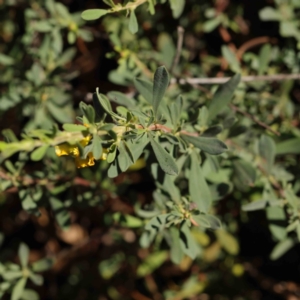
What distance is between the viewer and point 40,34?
2459mm

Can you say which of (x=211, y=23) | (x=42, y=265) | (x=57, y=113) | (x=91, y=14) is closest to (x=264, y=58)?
(x=211, y=23)

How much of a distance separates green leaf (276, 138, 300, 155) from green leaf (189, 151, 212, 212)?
1.58ft

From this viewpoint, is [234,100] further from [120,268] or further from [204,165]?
[120,268]

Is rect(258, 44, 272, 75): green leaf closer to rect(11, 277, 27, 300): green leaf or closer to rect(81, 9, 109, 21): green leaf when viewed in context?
rect(81, 9, 109, 21): green leaf

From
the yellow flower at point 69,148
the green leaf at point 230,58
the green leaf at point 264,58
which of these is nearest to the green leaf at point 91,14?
the yellow flower at point 69,148

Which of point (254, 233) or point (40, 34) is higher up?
point (40, 34)

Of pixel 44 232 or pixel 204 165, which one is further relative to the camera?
pixel 44 232

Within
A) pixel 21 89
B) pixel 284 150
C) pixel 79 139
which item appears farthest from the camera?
pixel 21 89

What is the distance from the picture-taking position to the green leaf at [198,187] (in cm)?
148

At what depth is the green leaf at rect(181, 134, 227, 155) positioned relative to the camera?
1.30m

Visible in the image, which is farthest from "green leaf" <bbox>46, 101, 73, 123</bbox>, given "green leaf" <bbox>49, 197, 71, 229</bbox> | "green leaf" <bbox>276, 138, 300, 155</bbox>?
"green leaf" <bbox>276, 138, 300, 155</bbox>

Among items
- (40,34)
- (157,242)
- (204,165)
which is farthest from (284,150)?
(40,34)

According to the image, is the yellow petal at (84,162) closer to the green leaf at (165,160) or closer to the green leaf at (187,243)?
the green leaf at (165,160)

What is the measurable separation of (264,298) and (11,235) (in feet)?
4.91
